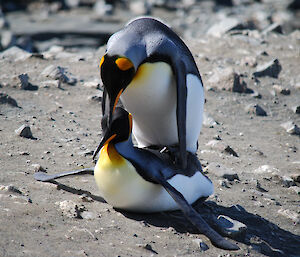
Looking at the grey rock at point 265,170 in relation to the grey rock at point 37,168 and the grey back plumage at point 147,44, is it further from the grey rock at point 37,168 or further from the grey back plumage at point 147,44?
the grey rock at point 37,168

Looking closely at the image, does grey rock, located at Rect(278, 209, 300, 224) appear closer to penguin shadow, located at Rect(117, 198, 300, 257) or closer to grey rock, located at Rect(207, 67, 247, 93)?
penguin shadow, located at Rect(117, 198, 300, 257)

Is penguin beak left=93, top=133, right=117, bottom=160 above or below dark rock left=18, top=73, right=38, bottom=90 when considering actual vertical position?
above

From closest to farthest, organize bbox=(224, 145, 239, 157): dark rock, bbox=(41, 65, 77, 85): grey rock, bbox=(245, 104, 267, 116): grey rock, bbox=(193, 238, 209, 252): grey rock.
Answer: bbox=(193, 238, 209, 252): grey rock < bbox=(224, 145, 239, 157): dark rock < bbox=(245, 104, 267, 116): grey rock < bbox=(41, 65, 77, 85): grey rock

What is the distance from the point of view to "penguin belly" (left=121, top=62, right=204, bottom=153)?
4.73 m

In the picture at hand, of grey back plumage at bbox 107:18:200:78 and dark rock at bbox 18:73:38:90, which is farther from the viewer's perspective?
dark rock at bbox 18:73:38:90

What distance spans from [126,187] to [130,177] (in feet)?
0.26

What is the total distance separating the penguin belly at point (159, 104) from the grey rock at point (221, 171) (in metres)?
0.33

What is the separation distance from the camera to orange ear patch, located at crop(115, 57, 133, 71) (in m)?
4.36

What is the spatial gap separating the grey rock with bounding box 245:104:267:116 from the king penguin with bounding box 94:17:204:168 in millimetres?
2318

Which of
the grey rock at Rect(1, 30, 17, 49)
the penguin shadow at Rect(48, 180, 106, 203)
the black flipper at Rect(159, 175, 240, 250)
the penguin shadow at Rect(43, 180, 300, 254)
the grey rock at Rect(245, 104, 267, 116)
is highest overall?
the black flipper at Rect(159, 175, 240, 250)

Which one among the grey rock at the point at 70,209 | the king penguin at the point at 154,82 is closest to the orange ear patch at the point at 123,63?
the king penguin at the point at 154,82

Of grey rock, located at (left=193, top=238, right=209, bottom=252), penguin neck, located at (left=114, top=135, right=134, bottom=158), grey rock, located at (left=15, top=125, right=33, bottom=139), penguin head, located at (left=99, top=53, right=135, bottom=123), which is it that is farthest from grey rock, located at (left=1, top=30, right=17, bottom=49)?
grey rock, located at (left=193, top=238, right=209, bottom=252)

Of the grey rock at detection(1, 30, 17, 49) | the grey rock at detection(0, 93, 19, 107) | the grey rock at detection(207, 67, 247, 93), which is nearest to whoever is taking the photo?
the grey rock at detection(0, 93, 19, 107)

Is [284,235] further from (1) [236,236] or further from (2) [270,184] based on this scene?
(2) [270,184]
